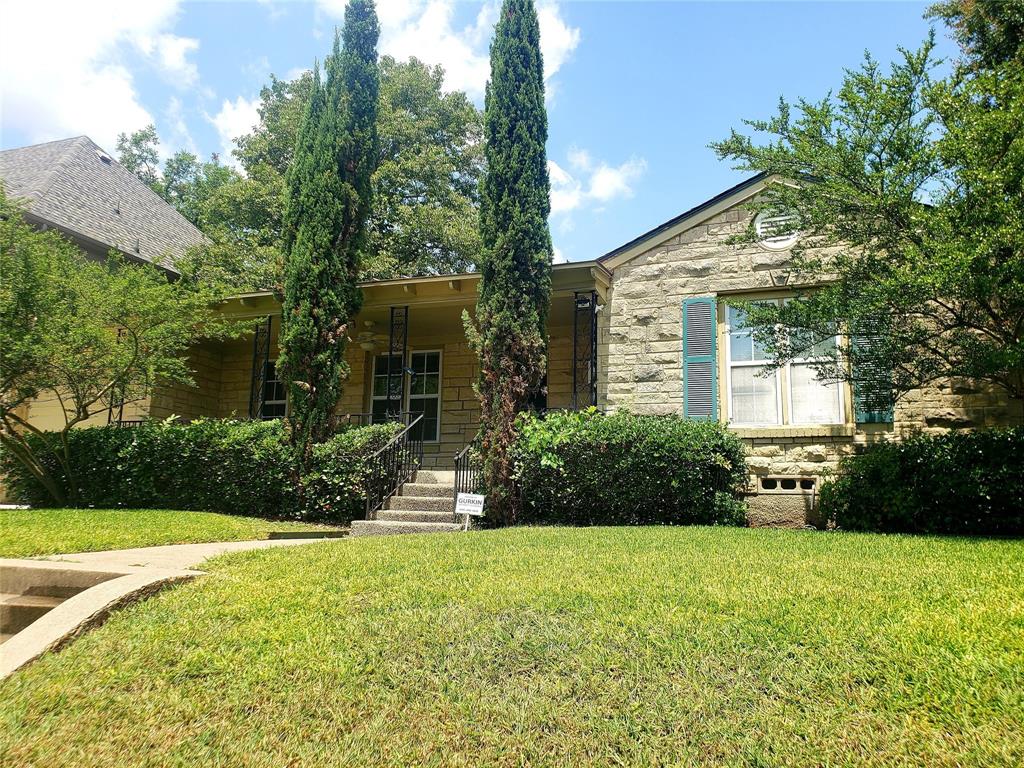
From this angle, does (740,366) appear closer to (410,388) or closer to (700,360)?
(700,360)

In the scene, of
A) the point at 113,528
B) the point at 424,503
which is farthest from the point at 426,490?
the point at 113,528

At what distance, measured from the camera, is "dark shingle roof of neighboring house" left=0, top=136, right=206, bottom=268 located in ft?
43.8

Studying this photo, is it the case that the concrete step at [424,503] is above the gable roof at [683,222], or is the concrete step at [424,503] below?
below

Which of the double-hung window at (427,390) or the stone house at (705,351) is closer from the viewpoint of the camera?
the stone house at (705,351)

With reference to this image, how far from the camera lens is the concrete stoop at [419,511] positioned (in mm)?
8109

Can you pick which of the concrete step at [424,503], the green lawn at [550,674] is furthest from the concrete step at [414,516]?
the green lawn at [550,674]

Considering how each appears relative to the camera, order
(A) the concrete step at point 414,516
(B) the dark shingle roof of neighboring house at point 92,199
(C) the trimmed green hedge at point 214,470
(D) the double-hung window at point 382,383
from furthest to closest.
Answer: (B) the dark shingle roof of neighboring house at point 92,199, (D) the double-hung window at point 382,383, (C) the trimmed green hedge at point 214,470, (A) the concrete step at point 414,516

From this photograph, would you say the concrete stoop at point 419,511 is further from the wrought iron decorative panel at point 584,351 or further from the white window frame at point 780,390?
the white window frame at point 780,390

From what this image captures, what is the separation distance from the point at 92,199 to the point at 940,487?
17.3 metres

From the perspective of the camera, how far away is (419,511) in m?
8.72

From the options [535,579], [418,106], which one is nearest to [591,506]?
[535,579]

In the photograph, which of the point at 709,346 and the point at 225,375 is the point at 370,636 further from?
the point at 225,375

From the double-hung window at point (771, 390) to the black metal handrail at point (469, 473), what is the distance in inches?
136

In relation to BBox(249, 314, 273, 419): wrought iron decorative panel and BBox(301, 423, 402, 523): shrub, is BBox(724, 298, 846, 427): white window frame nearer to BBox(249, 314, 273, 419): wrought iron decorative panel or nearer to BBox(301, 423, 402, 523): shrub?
BBox(301, 423, 402, 523): shrub
